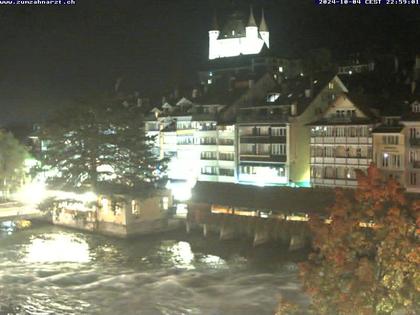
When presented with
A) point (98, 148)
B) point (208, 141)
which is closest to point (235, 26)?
point (208, 141)

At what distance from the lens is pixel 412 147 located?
1563 inches

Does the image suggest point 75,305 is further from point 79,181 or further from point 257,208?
point 79,181

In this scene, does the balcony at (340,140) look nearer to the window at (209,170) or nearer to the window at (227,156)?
the window at (227,156)

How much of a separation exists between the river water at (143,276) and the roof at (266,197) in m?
2.53

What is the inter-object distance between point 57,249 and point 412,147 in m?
22.9

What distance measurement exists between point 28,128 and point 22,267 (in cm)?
4765

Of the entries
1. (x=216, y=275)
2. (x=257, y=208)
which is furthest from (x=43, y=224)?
(x=216, y=275)

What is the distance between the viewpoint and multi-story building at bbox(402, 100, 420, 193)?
39500mm

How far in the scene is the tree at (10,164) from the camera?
60031 millimetres

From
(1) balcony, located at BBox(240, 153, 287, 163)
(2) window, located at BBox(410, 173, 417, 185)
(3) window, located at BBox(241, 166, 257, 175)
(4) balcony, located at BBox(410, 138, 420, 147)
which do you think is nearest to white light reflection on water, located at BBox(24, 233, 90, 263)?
(3) window, located at BBox(241, 166, 257, 175)

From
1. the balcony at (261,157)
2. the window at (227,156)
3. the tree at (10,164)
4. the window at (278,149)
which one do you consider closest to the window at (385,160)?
the balcony at (261,157)

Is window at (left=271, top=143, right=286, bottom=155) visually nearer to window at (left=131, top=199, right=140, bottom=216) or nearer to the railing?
the railing

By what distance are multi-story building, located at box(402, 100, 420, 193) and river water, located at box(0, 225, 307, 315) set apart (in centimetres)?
940

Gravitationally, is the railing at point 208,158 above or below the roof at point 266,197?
above
